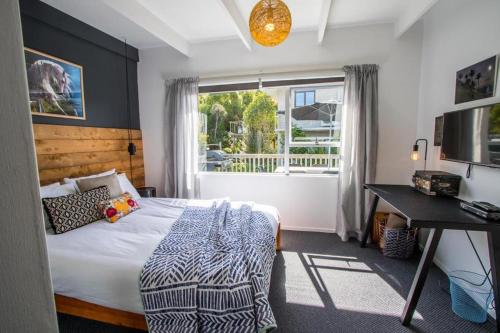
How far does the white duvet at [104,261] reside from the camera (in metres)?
1.42

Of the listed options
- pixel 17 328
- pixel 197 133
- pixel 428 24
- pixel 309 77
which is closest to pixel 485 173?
pixel 428 24

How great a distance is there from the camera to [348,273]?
227 centimetres

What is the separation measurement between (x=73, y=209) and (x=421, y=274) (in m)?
2.85

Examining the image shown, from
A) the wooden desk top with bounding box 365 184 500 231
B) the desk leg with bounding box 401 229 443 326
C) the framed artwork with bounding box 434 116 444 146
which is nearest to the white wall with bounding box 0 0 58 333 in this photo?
the wooden desk top with bounding box 365 184 500 231

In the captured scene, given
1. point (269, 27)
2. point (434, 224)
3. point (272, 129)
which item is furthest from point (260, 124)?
point (434, 224)

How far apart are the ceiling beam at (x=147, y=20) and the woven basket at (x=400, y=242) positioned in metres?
3.46

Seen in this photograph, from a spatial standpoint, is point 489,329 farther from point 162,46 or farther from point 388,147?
point 162,46

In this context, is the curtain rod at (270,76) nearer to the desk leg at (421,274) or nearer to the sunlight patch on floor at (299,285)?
the desk leg at (421,274)

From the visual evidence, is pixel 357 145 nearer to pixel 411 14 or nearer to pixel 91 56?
pixel 411 14

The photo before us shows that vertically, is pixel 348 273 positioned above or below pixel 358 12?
below

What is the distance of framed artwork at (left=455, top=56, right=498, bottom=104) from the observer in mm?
1722

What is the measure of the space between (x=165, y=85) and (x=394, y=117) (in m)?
3.20

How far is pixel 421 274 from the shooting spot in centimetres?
162

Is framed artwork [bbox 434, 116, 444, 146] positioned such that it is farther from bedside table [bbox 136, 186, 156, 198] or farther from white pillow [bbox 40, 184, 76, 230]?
white pillow [bbox 40, 184, 76, 230]
